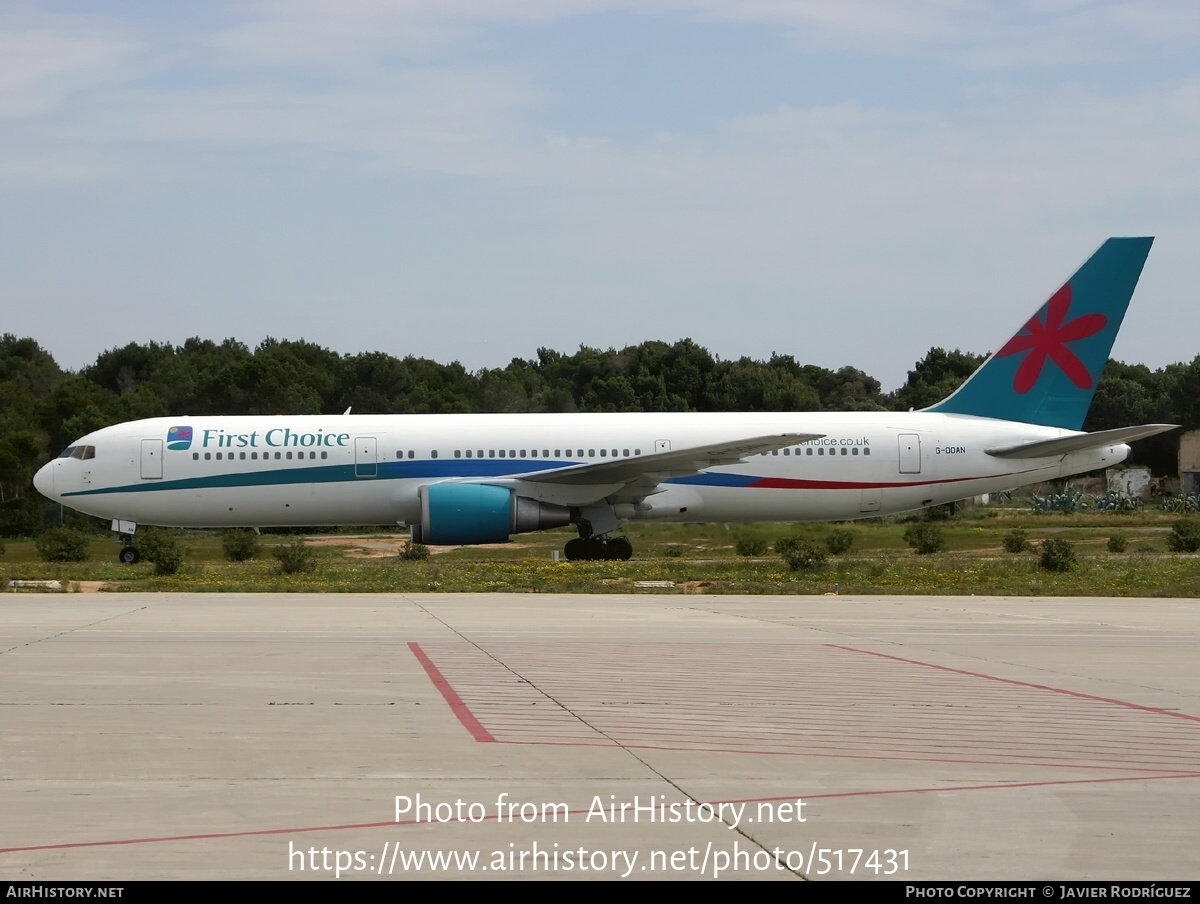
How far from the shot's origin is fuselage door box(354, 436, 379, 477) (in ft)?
92.3

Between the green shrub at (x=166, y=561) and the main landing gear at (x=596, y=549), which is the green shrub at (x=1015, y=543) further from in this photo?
the green shrub at (x=166, y=561)

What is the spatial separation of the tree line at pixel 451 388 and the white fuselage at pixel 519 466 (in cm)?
1806

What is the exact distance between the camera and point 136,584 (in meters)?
21.9

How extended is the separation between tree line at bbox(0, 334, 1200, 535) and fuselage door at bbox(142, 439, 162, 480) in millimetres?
18164

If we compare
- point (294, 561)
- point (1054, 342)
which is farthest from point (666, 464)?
point (1054, 342)

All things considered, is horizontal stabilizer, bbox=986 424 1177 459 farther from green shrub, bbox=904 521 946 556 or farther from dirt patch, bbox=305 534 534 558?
dirt patch, bbox=305 534 534 558

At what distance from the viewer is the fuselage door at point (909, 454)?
29.2m

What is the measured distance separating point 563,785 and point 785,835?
129cm

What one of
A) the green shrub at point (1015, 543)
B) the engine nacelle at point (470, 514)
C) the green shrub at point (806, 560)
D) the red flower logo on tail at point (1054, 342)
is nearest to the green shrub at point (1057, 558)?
the green shrub at point (806, 560)

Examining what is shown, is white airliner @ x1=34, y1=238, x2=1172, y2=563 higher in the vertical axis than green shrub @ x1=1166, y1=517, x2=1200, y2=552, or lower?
higher

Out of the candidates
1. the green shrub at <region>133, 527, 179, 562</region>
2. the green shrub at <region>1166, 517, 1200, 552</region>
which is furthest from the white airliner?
the green shrub at <region>1166, 517, 1200, 552</region>

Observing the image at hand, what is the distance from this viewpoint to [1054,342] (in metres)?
29.8

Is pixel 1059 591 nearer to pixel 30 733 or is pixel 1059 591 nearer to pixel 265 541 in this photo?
pixel 30 733

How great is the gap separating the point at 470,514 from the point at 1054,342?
43.3 ft
